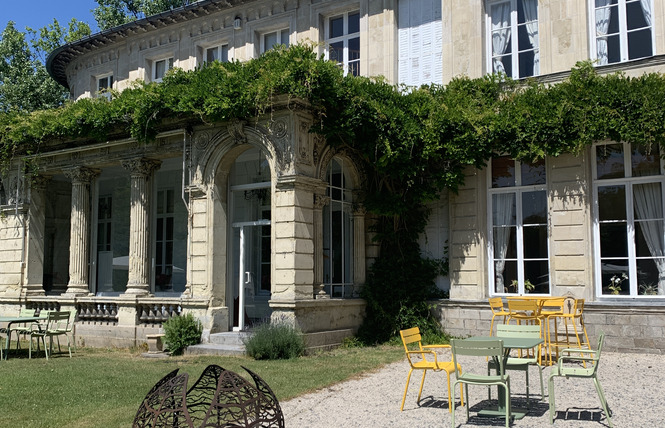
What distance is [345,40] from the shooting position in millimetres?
14883

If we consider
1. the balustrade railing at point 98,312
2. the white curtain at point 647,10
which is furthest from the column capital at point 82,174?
the white curtain at point 647,10

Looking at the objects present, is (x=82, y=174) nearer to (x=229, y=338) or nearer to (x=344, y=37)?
(x=229, y=338)

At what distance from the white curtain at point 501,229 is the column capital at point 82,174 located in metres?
9.21

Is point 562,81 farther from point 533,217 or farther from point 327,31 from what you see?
point 327,31

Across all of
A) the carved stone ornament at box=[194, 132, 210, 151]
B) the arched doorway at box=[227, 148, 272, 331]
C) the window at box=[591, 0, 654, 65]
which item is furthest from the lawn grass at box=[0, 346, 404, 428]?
the window at box=[591, 0, 654, 65]

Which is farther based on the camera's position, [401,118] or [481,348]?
[401,118]

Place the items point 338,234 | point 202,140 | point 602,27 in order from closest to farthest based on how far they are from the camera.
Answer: point 602,27
point 202,140
point 338,234

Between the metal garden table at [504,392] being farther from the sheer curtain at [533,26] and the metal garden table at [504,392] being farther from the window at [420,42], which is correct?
the window at [420,42]

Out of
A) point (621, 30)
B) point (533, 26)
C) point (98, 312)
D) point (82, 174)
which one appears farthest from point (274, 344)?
point (621, 30)

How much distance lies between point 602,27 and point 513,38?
1693 mm

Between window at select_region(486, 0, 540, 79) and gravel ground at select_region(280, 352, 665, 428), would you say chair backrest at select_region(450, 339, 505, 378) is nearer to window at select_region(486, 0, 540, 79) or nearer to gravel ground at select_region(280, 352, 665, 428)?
gravel ground at select_region(280, 352, 665, 428)

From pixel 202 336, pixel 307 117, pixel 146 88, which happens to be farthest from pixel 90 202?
pixel 307 117

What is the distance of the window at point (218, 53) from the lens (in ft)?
55.3

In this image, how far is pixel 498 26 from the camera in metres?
13.1
